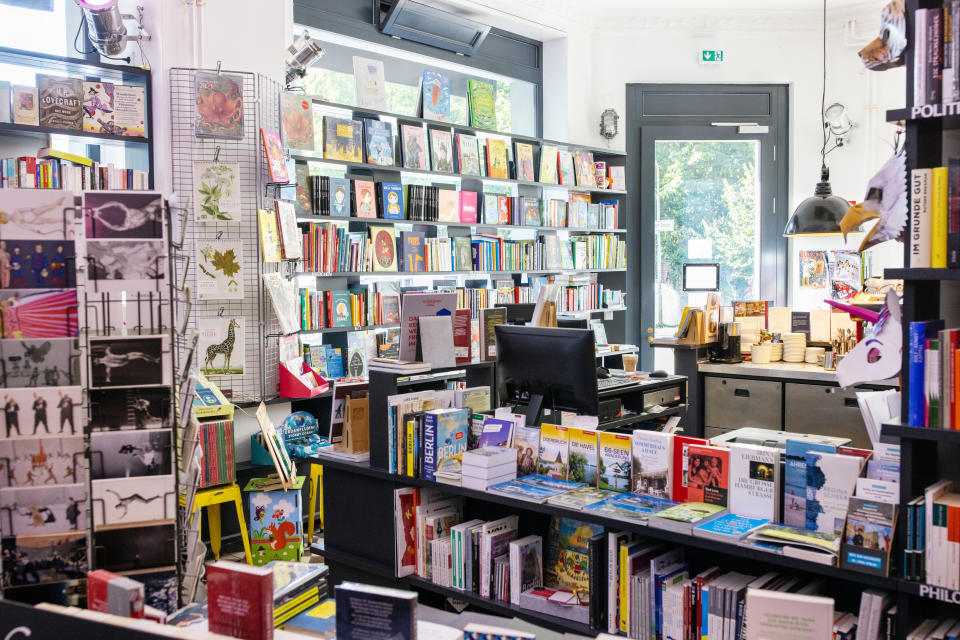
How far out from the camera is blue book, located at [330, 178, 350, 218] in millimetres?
5594

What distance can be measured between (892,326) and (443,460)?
1.69 m

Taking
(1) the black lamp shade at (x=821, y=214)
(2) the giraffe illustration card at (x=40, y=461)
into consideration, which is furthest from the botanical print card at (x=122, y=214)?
(1) the black lamp shade at (x=821, y=214)

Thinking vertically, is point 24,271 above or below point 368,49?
below

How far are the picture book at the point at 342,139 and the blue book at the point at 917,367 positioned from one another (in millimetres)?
4188

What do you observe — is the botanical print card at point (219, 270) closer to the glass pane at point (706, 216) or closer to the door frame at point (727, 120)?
the door frame at point (727, 120)

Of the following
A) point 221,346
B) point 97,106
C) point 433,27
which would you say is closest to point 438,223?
point 433,27

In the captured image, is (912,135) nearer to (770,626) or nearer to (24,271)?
(770,626)

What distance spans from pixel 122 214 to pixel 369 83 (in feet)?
14.4

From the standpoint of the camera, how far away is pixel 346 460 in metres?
3.58

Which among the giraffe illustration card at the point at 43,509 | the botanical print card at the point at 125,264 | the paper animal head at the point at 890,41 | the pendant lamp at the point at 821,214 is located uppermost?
the paper animal head at the point at 890,41

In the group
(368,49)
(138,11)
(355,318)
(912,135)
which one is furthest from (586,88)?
(912,135)

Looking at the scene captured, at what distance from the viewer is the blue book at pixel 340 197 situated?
18.4 feet

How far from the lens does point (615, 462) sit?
304cm

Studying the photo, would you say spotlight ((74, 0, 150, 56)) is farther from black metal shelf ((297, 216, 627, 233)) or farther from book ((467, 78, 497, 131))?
book ((467, 78, 497, 131))
